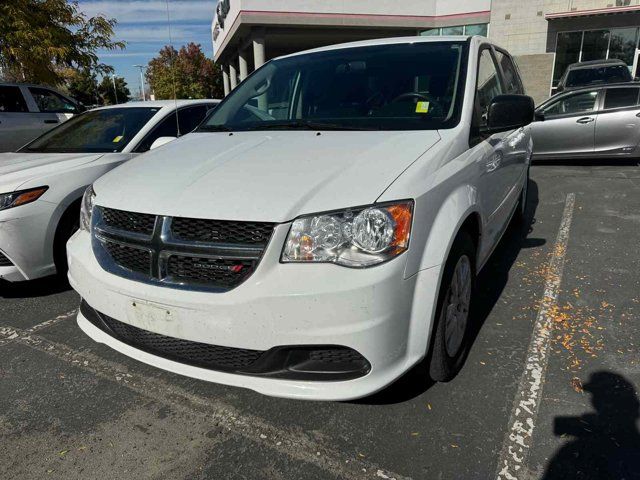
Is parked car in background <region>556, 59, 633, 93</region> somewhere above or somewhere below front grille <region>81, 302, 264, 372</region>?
above

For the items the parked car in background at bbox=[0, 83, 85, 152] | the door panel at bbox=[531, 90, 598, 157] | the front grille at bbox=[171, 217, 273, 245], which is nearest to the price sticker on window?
the front grille at bbox=[171, 217, 273, 245]

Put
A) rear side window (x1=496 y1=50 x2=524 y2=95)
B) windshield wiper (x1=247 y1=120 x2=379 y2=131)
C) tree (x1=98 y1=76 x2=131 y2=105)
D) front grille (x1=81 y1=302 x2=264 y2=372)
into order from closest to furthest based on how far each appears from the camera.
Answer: front grille (x1=81 y1=302 x2=264 y2=372), windshield wiper (x1=247 y1=120 x2=379 y2=131), rear side window (x1=496 y1=50 x2=524 y2=95), tree (x1=98 y1=76 x2=131 y2=105)

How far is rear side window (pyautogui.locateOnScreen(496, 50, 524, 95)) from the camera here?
4039 millimetres

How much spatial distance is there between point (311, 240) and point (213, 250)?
1.35 ft

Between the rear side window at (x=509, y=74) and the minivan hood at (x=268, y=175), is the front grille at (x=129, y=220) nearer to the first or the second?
the minivan hood at (x=268, y=175)

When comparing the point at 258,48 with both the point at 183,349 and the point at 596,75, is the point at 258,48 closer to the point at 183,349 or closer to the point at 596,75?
the point at 596,75

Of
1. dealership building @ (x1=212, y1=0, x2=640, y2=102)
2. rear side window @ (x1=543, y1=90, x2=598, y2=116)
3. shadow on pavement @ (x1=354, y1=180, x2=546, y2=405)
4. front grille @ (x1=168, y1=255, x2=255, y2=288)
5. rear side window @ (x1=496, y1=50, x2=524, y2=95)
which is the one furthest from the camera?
dealership building @ (x1=212, y1=0, x2=640, y2=102)

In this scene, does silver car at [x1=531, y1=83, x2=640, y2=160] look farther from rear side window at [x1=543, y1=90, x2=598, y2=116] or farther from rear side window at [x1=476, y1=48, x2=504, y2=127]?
rear side window at [x1=476, y1=48, x2=504, y2=127]

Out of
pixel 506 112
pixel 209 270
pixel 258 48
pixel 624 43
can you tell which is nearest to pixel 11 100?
pixel 209 270

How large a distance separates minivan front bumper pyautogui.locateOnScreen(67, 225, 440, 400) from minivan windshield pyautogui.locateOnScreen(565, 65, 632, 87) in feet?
40.5

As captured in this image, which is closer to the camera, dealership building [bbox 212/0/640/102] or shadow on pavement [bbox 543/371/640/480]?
shadow on pavement [bbox 543/371/640/480]

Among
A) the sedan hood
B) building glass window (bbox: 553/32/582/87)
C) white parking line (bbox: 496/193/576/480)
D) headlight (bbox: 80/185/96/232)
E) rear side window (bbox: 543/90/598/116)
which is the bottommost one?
white parking line (bbox: 496/193/576/480)

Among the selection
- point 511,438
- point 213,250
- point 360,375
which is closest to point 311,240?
point 213,250

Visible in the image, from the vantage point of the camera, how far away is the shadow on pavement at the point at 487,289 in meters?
2.51
